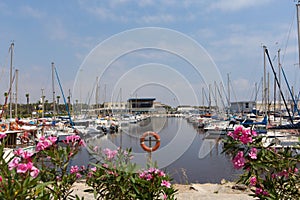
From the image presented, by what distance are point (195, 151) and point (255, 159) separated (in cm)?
1839

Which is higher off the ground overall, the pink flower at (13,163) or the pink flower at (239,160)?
the pink flower at (13,163)

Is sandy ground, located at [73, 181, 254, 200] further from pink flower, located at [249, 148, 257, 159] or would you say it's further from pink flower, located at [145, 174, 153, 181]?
pink flower, located at [249, 148, 257, 159]

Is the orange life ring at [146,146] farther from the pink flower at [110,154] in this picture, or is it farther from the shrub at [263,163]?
the shrub at [263,163]

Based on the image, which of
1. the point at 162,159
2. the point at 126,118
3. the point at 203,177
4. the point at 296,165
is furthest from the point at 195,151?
the point at 296,165

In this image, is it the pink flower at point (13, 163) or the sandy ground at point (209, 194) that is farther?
the sandy ground at point (209, 194)

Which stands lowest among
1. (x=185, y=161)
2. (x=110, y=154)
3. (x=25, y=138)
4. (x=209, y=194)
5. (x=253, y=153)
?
(x=185, y=161)

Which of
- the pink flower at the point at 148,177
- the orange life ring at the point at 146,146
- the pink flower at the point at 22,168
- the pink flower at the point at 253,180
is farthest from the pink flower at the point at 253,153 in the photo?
the orange life ring at the point at 146,146

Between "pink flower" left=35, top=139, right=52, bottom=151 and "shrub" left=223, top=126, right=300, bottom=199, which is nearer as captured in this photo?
"shrub" left=223, top=126, right=300, bottom=199

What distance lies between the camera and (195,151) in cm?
2022

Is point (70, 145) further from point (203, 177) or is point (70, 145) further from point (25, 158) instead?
point (203, 177)

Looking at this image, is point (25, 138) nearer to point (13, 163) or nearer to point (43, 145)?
point (43, 145)

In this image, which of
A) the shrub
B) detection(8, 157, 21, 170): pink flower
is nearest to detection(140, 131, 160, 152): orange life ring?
the shrub

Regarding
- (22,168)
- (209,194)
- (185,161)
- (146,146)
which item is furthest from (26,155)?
(185,161)

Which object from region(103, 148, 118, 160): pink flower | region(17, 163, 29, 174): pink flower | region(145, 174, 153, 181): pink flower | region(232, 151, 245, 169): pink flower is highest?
region(17, 163, 29, 174): pink flower
